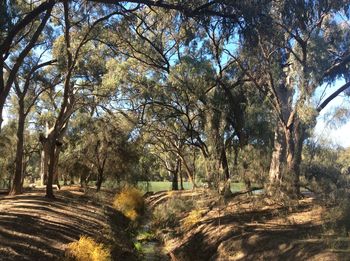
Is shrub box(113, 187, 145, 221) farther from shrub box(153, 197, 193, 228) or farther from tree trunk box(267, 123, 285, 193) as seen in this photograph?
tree trunk box(267, 123, 285, 193)

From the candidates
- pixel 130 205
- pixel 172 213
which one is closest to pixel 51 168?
pixel 172 213

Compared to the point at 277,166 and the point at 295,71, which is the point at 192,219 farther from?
the point at 295,71

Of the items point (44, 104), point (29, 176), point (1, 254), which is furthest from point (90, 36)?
point (29, 176)

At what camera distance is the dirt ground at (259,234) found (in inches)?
444

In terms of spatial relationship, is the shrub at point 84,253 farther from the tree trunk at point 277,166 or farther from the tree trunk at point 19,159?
the tree trunk at point 19,159

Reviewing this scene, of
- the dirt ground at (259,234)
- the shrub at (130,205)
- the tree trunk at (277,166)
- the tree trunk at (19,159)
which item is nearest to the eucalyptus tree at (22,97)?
the tree trunk at (19,159)

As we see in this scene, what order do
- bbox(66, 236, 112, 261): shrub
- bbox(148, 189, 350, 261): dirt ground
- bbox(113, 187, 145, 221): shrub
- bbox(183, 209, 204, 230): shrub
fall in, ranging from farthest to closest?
bbox(113, 187, 145, 221): shrub → bbox(183, 209, 204, 230): shrub → bbox(148, 189, 350, 261): dirt ground → bbox(66, 236, 112, 261): shrub

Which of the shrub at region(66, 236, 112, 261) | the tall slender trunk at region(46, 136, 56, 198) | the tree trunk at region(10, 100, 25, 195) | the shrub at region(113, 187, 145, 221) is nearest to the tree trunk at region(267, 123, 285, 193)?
the shrub at region(113, 187, 145, 221)

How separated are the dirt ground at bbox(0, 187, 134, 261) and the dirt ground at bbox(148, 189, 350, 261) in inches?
110

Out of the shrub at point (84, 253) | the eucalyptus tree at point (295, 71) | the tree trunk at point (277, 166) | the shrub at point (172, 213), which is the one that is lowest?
the shrub at point (84, 253)

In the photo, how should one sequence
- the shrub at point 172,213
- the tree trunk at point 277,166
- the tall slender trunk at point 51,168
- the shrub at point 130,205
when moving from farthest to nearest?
the shrub at point 130,205, the shrub at point 172,213, the tall slender trunk at point 51,168, the tree trunk at point 277,166

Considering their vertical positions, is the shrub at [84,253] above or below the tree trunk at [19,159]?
below

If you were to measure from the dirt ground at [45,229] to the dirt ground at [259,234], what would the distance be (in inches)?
110

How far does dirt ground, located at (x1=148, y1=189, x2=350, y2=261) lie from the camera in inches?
444
